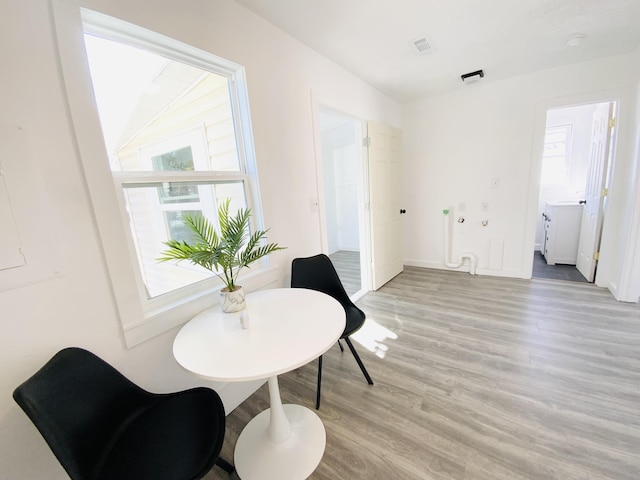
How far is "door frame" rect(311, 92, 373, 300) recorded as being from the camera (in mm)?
2260

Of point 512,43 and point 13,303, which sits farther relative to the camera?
point 512,43

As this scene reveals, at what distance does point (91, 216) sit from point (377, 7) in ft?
6.67

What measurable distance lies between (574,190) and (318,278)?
472 cm

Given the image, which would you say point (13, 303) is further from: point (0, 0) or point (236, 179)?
point (236, 179)

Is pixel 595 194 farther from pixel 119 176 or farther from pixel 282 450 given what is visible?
pixel 119 176

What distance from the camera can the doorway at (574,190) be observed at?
2.95m

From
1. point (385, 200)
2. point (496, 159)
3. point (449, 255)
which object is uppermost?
point (496, 159)

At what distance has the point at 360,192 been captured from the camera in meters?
3.06

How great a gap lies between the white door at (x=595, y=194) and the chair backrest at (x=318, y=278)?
3.20 metres

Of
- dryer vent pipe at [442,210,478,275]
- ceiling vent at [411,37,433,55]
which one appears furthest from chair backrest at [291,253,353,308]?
dryer vent pipe at [442,210,478,275]

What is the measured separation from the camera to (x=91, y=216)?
106 cm

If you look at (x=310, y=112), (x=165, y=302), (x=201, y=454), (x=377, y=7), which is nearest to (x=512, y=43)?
(x=377, y=7)

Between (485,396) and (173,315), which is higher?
(173,315)

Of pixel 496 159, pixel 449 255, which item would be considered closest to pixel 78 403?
pixel 449 255
